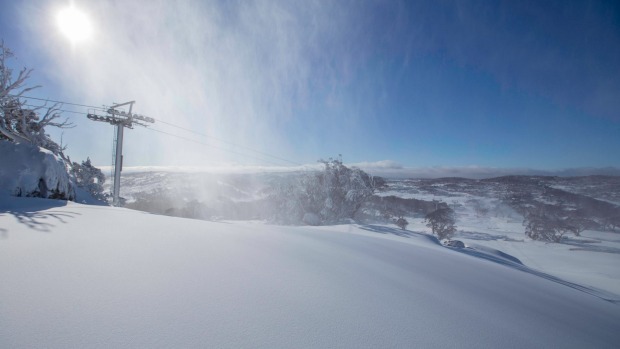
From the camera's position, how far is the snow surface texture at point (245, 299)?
1081 millimetres

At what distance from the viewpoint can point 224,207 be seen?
24.6m

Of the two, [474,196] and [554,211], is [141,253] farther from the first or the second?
[474,196]

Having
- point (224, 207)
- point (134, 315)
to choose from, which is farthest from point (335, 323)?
point (224, 207)

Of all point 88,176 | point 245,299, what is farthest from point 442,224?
point 88,176

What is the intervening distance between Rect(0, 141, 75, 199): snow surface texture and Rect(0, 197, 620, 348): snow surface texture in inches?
129

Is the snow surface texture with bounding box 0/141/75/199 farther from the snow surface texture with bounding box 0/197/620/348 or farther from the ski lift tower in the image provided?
the ski lift tower

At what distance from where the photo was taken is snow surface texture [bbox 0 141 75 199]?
4902 millimetres

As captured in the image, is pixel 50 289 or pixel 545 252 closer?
pixel 50 289

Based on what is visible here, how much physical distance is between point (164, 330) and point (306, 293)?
2.78 feet

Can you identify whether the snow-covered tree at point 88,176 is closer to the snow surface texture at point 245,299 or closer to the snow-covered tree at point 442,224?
the snow surface texture at point 245,299

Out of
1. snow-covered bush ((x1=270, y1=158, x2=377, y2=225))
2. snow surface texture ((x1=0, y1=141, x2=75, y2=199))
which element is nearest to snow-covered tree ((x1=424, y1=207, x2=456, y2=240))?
snow-covered bush ((x1=270, y1=158, x2=377, y2=225))

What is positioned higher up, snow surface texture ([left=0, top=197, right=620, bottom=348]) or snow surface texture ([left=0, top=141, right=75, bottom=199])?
snow surface texture ([left=0, top=141, right=75, bottom=199])

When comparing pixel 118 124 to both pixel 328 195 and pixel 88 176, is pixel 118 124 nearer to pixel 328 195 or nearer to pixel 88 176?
pixel 88 176

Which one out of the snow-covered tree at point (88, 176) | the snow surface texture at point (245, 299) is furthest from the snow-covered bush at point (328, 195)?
the snow surface texture at point (245, 299)
